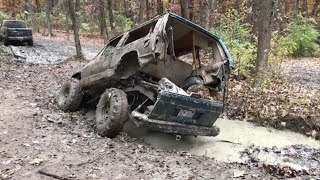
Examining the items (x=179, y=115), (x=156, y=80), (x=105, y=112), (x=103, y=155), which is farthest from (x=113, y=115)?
(x=156, y=80)

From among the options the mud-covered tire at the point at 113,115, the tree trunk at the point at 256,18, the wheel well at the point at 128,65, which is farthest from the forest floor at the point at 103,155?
the tree trunk at the point at 256,18

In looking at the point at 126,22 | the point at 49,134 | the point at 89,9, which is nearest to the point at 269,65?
the point at 49,134

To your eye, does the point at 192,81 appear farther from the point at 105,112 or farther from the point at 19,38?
the point at 19,38

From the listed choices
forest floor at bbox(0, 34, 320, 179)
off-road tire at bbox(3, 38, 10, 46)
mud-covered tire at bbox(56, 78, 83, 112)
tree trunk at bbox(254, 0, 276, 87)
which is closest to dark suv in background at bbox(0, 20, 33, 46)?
off-road tire at bbox(3, 38, 10, 46)

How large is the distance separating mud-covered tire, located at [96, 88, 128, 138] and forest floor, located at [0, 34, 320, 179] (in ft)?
0.53

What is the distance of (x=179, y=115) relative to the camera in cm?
664

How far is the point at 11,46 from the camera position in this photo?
2016cm

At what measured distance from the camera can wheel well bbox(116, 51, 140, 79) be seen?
7390 mm

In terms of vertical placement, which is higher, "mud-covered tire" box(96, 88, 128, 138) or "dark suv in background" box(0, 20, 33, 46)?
"dark suv in background" box(0, 20, 33, 46)

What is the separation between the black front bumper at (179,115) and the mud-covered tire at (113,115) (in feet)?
0.80

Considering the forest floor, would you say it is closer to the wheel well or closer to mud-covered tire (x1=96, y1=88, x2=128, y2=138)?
mud-covered tire (x1=96, y1=88, x2=128, y2=138)

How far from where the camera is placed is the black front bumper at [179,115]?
638 cm

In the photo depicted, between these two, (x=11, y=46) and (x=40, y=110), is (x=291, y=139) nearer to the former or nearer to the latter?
(x=40, y=110)

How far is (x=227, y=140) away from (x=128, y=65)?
2.41 m
